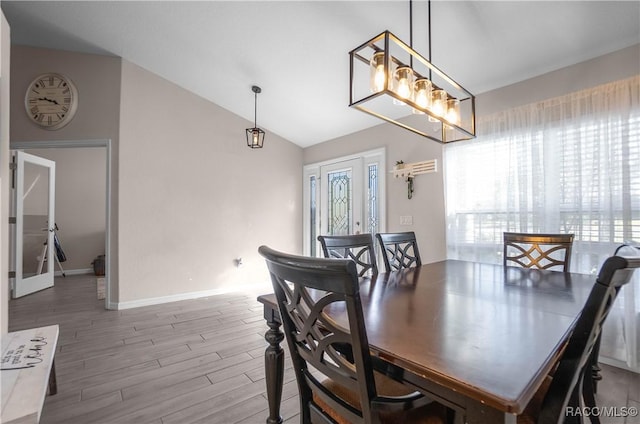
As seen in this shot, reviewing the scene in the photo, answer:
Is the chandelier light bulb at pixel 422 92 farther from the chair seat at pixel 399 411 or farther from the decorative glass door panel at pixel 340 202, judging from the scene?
the decorative glass door panel at pixel 340 202

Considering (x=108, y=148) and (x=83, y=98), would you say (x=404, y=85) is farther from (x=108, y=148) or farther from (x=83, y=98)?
(x=83, y=98)

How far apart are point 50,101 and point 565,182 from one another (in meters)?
5.47

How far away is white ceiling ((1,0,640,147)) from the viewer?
2.11m

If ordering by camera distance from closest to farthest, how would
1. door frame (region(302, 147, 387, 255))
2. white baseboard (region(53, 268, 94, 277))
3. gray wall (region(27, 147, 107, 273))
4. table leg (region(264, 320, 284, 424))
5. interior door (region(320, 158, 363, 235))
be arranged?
table leg (region(264, 320, 284, 424)) < door frame (region(302, 147, 387, 255)) < interior door (region(320, 158, 363, 235)) < white baseboard (region(53, 268, 94, 277)) < gray wall (region(27, 147, 107, 273))

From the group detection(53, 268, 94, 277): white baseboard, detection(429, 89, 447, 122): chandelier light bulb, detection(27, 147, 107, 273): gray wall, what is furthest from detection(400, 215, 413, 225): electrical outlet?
detection(53, 268, 94, 277): white baseboard

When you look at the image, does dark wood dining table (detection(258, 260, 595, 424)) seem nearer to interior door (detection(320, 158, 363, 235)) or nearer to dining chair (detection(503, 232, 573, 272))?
dining chair (detection(503, 232, 573, 272))

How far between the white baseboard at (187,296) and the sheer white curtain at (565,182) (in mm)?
2936

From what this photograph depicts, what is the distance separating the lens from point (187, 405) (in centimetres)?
175

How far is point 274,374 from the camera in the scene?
4.15 ft

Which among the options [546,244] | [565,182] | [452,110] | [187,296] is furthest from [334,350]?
[187,296]

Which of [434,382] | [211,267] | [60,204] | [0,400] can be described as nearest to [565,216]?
[434,382]

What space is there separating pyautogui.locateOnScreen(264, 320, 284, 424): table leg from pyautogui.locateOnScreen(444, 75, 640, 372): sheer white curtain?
8.05ft

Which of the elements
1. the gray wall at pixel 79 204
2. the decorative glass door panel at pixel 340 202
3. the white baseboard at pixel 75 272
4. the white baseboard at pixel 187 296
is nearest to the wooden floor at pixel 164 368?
the white baseboard at pixel 187 296

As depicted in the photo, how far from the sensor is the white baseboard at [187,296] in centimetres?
346
